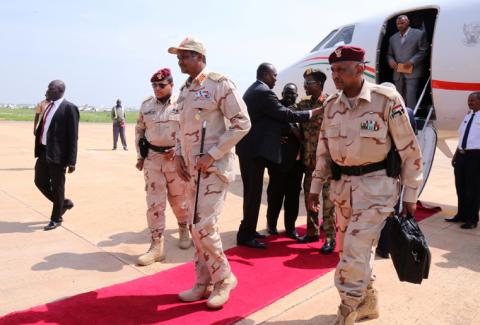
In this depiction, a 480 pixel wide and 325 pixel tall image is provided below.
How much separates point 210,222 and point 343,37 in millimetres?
6024

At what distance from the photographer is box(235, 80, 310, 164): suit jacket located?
451 cm

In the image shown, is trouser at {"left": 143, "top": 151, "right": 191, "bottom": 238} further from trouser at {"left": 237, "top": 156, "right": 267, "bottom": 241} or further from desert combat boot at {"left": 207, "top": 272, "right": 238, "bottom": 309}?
A: desert combat boot at {"left": 207, "top": 272, "right": 238, "bottom": 309}

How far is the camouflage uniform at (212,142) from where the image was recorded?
3139 mm

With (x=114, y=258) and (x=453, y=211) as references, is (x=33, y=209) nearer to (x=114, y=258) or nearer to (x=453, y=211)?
(x=114, y=258)

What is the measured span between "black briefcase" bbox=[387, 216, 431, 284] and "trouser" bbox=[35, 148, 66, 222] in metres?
4.24

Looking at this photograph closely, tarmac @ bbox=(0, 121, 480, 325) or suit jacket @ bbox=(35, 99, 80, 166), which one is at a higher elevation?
suit jacket @ bbox=(35, 99, 80, 166)

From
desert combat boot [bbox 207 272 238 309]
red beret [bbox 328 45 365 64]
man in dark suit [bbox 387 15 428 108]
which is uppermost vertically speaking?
man in dark suit [bbox 387 15 428 108]

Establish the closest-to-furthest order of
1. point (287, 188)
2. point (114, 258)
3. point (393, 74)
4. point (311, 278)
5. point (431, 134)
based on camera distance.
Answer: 1. point (311, 278)
2. point (114, 258)
3. point (287, 188)
4. point (431, 134)
5. point (393, 74)

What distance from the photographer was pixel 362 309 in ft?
10.0

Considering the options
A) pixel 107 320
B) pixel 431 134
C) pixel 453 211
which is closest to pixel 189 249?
pixel 107 320

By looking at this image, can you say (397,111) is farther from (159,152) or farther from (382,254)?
(159,152)

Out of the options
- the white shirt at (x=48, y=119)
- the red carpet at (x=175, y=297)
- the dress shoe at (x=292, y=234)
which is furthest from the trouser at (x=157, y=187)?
the white shirt at (x=48, y=119)

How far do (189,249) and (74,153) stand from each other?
204 cm

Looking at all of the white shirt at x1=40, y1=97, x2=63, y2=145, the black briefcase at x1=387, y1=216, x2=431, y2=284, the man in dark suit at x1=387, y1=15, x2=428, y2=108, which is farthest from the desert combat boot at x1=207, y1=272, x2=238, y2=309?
the man in dark suit at x1=387, y1=15, x2=428, y2=108
